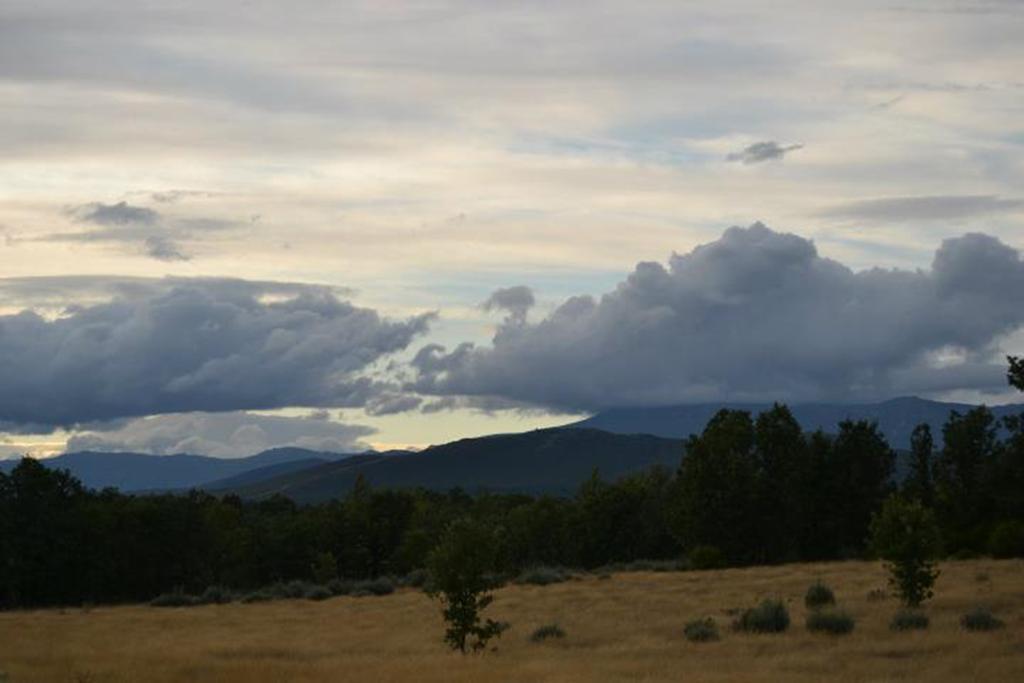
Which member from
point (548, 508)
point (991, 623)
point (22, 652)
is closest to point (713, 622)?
point (991, 623)

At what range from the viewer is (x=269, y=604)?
66.2 metres

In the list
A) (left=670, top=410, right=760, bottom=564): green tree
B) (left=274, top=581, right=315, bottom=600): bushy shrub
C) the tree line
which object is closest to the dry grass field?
(left=274, top=581, right=315, bottom=600): bushy shrub

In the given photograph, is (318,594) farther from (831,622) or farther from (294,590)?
(831,622)

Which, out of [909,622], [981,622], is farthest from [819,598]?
[981,622]

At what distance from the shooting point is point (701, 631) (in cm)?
3706

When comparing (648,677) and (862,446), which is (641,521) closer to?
(862,446)

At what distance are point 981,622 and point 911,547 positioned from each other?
640 centimetres

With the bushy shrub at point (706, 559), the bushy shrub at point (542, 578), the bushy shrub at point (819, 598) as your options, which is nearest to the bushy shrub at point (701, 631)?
the bushy shrub at point (819, 598)

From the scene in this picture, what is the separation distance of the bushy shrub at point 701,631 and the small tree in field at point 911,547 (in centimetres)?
687

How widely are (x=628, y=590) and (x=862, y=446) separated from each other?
36.8m

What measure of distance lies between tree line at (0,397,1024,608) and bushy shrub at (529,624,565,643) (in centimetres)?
3811

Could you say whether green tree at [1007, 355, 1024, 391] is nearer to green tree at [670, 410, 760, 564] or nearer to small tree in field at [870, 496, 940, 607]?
small tree in field at [870, 496, 940, 607]

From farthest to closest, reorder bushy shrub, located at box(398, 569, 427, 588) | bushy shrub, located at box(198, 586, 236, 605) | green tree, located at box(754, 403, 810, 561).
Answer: green tree, located at box(754, 403, 810, 561)
bushy shrub, located at box(398, 569, 427, 588)
bushy shrub, located at box(198, 586, 236, 605)

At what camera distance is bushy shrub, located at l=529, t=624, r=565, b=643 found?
40.3m
